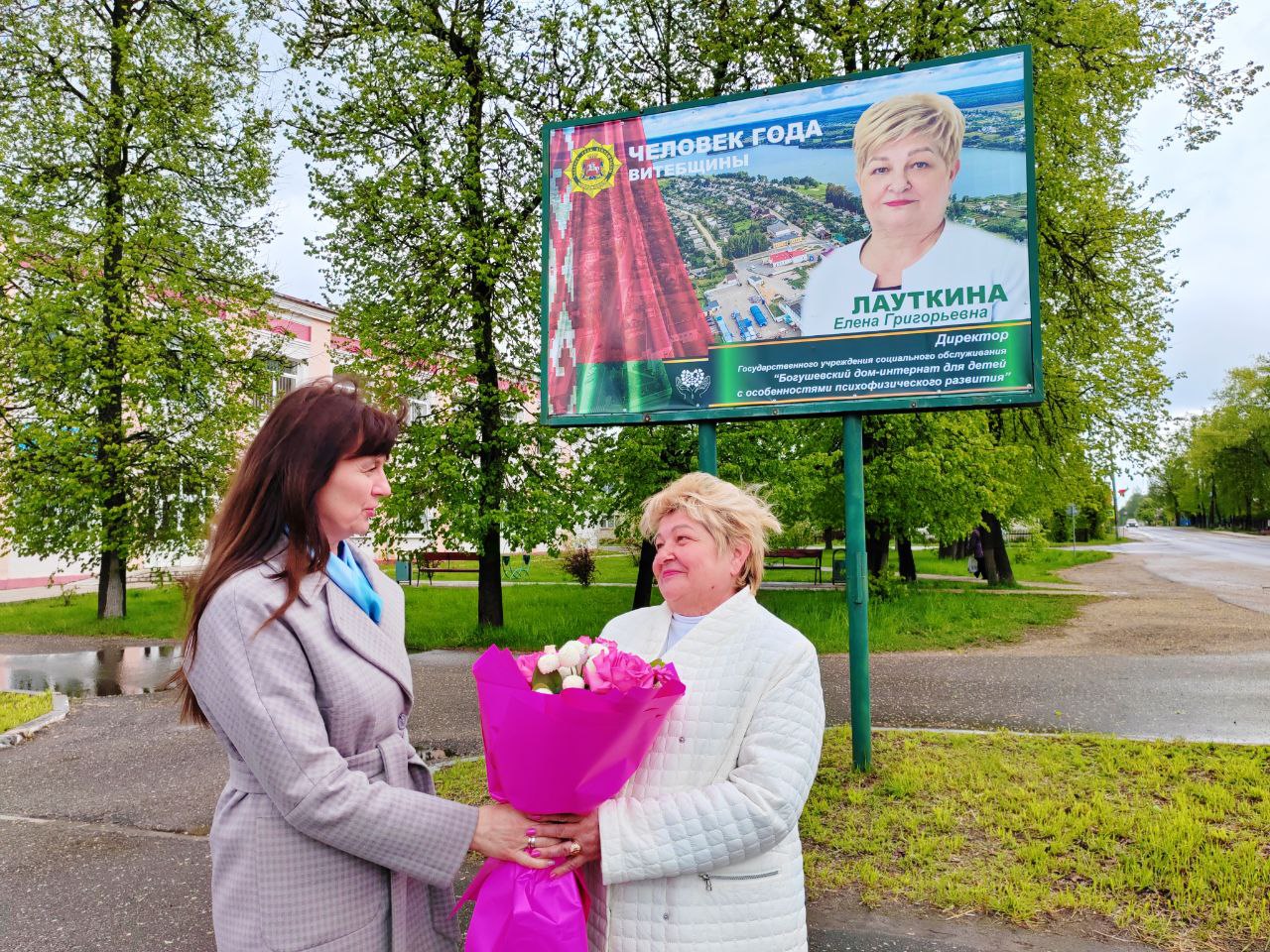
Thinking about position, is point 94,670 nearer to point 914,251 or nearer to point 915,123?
point 914,251

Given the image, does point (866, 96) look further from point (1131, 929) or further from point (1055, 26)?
point (1055, 26)

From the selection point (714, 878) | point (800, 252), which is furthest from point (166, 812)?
point (800, 252)

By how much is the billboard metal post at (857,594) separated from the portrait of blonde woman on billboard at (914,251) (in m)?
0.79

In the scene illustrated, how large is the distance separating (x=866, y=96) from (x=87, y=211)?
14.8 m

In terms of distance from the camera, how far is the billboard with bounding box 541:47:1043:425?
536 centimetres

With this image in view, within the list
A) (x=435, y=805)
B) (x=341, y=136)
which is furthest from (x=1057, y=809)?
(x=341, y=136)

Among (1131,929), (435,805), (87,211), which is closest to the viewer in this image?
(435,805)

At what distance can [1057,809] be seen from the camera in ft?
15.9

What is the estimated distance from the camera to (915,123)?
5.51m

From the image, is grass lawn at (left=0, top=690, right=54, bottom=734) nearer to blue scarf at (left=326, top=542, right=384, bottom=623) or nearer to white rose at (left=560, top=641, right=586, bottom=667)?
blue scarf at (left=326, top=542, right=384, bottom=623)

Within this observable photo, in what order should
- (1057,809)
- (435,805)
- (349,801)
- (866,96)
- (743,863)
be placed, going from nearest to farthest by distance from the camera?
(349,801) < (435,805) < (743,863) < (1057,809) < (866,96)

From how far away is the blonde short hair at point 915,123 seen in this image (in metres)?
5.46

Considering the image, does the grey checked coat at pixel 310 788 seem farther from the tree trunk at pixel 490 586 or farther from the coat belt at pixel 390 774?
the tree trunk at pixel 490 586

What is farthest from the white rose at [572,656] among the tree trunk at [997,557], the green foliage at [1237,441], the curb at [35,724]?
the green foliage at [1237,441]
